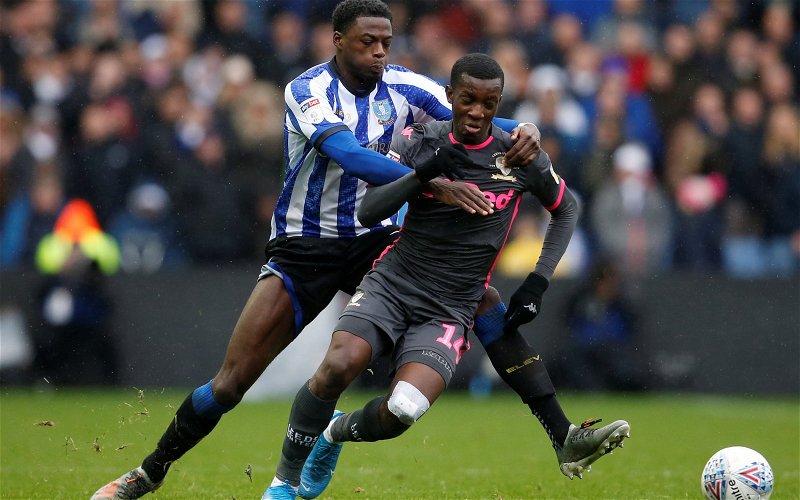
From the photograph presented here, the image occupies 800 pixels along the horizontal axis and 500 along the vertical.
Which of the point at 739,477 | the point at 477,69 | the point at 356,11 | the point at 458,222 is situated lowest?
the point at 739,477

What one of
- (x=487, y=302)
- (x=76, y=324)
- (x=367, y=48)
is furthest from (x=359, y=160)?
(x=76, y=324)

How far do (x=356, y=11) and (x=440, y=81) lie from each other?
718 cm

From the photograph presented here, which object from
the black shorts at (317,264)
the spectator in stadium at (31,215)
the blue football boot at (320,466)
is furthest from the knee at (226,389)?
the spectator in stadium at (31,215)

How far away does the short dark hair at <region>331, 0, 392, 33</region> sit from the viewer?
Answer: 6.91m

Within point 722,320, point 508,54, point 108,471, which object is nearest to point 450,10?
point 508,54

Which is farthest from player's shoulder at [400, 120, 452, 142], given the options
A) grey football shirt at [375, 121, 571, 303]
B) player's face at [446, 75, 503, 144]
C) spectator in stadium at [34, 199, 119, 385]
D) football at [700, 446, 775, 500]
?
spectator in stadium at [34, 199, 119, 385]

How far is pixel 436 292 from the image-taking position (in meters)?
6.54

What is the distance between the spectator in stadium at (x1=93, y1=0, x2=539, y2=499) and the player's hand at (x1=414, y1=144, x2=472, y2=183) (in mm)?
671

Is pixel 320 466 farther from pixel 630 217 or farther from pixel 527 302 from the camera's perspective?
pixel 630 217

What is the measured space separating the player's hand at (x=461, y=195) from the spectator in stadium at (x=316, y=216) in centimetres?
59

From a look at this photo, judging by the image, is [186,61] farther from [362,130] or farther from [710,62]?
[362,130]

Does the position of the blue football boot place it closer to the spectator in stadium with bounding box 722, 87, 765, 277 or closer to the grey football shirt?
the grey football shirt

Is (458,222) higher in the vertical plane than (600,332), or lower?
higher

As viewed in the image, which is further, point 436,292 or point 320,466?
point 320,466
